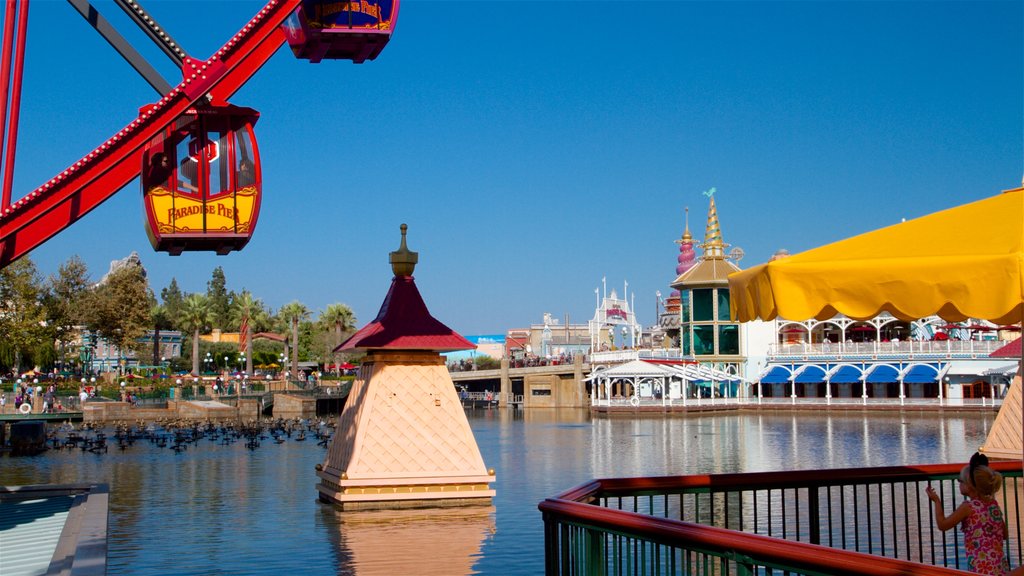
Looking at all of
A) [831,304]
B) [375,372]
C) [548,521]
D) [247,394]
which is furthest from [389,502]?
[247,394]

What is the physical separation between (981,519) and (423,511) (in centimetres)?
1393

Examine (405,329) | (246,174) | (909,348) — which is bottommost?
(405,329)

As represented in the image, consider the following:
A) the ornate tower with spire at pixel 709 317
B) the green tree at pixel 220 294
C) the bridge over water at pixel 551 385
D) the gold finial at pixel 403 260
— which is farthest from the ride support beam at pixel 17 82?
the green tree at pixel 220 294

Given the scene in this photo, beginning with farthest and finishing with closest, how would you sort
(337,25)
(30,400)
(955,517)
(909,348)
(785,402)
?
(785,402) < (909,348) < (30,400) < (337,25) < (955,517)

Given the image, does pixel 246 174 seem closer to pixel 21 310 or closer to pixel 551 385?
pixel 21 310

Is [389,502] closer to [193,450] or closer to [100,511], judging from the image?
[100,511]

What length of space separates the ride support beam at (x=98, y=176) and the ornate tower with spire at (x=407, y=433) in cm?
926

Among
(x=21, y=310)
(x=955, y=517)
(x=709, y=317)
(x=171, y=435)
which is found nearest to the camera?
(x=955, y=517)

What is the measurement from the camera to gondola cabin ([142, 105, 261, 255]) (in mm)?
10625

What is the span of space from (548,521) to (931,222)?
2.99m

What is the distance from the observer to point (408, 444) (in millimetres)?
19938

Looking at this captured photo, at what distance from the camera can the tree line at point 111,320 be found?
181 feet

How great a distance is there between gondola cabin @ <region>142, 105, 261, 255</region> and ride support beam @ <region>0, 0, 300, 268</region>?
200mm

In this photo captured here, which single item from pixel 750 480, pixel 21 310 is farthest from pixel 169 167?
pixel 21 310
